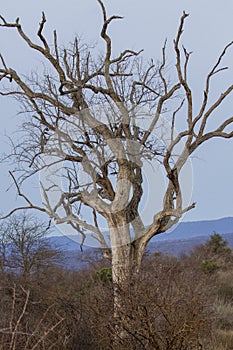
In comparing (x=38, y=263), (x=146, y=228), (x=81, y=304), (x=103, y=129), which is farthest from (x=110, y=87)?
(x=38, y=263)

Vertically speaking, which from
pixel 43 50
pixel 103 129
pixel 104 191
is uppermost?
pixel 43 50

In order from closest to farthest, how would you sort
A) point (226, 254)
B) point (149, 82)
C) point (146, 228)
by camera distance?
1. point (146, 228)
2. point (149, 82)
3. point (226, 254)

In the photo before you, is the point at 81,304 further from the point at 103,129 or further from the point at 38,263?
the point at 38,263

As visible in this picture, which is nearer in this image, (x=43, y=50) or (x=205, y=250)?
(x=43, y=50)

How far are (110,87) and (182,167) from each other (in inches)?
71.9

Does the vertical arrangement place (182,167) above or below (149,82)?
below

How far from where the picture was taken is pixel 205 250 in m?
33.4

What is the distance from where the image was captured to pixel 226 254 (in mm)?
32906

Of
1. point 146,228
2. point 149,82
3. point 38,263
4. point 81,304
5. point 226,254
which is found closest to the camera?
point 81,304

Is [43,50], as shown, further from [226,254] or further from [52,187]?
[226,254]

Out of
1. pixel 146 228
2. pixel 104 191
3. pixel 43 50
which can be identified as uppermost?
pixel 43 50

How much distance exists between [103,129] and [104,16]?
1857 mm

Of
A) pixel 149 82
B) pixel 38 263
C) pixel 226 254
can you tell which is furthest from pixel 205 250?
pixel 149 82

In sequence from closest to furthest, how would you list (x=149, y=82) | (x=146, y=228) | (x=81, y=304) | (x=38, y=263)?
(x=81, y=304) → (x=146, y=228) → (x=149, y=82) → (x=38, y=263)
